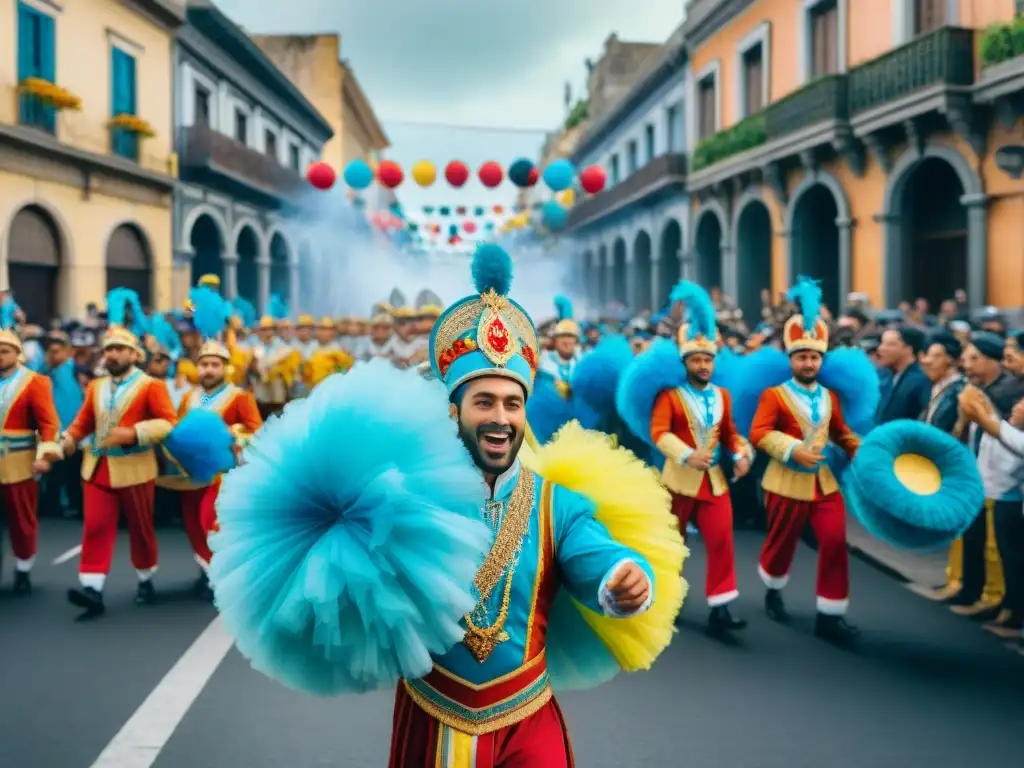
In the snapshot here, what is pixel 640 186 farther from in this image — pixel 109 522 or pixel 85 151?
pixel 109 522

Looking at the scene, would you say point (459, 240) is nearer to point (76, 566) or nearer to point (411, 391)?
point (76, 566)

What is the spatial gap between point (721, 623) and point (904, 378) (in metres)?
2.71

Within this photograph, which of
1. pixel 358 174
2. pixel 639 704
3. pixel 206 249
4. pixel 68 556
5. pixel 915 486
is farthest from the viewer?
pixel 206 249

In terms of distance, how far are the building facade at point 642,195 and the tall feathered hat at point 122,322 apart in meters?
20.9

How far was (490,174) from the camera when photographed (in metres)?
23.8

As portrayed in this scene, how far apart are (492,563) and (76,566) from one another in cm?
661

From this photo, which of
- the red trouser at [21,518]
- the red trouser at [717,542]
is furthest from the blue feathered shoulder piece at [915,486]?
the red trouser at [21,518]

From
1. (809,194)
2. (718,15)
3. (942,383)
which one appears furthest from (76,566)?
(718,15)

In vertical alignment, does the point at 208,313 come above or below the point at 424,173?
below

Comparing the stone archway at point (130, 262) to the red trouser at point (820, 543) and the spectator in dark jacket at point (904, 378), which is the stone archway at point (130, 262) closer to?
the spectator in dark jacket at point (904, 378)

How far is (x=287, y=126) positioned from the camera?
3684 centimetres

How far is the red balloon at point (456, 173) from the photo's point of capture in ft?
77.7

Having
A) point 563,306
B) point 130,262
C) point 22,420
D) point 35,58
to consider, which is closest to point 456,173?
point 130,262

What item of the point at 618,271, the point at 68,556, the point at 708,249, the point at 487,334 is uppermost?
the point at 618,271
